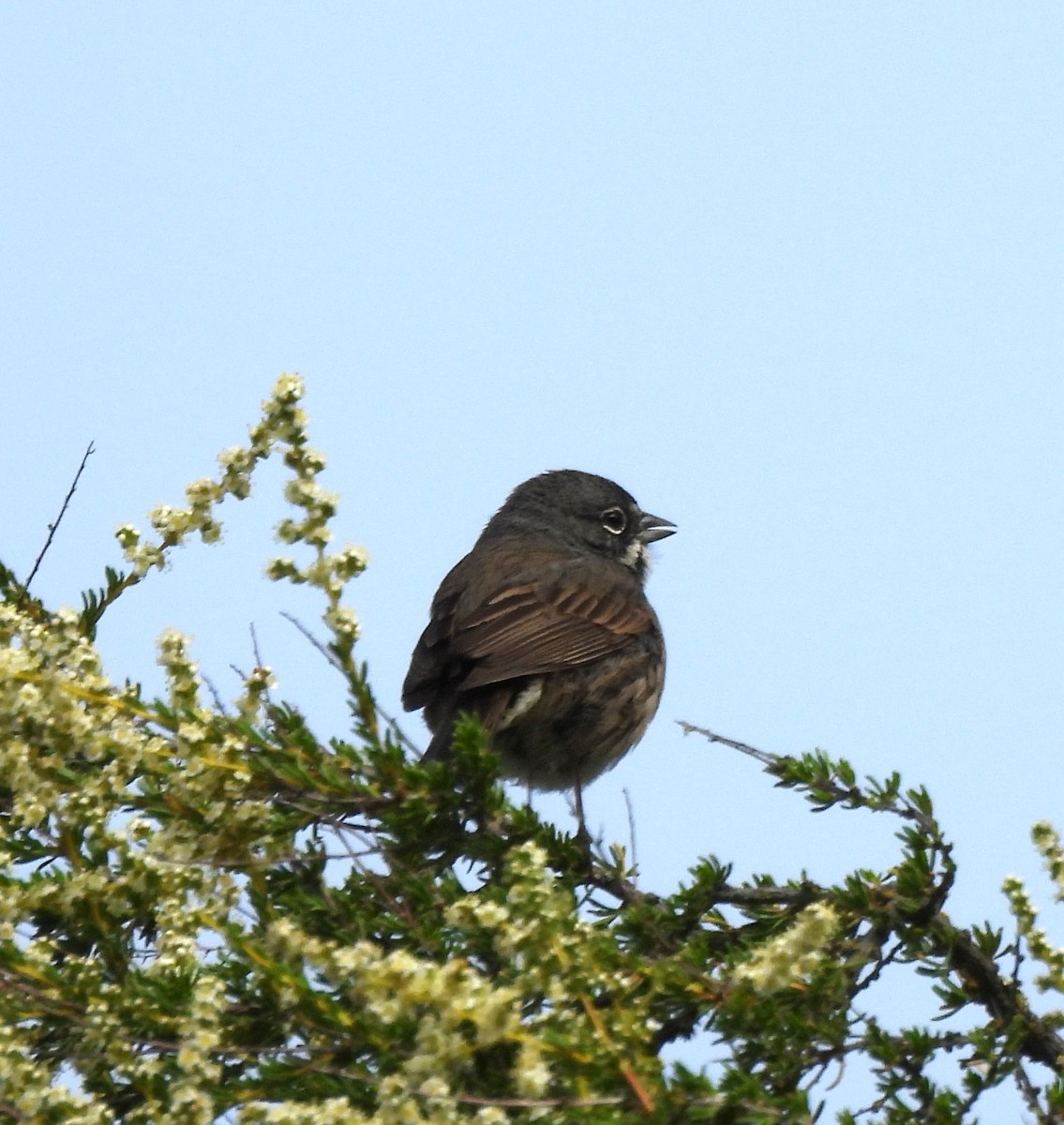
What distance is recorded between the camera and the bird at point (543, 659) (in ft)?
20.7

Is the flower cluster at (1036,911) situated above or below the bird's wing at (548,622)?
below

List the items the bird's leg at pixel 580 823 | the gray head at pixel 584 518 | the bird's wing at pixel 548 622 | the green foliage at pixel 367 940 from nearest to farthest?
the green foliage at pixel 367 940, the bird's leg at pixel 580 823, the bird's wing at pixel 548 622, the gray head at pixel 584 518

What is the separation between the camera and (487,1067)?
2.53 m

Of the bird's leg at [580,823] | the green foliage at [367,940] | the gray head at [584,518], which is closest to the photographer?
the green foliage at [367,940]

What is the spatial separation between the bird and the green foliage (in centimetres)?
167

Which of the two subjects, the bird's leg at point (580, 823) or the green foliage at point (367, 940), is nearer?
the green foliage at point (367, 940)

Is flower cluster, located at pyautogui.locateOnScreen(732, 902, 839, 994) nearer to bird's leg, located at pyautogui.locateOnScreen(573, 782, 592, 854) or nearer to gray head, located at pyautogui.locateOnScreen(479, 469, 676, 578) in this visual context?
bird's leg, located at pyautogui.locateOnScreen(573, 782, 592, 854)

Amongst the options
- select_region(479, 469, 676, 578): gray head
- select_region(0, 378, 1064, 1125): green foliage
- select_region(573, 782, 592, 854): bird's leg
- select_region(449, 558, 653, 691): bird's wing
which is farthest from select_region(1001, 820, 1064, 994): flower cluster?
select_region(479, 469, 676, 578): gray head

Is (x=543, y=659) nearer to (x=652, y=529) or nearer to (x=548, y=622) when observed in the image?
(x=548, y=622)

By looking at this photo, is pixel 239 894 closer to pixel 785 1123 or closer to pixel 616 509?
pixel 785 1123

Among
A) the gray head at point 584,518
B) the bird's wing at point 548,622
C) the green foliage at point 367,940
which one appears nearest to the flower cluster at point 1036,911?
the green foliage at point 367,940

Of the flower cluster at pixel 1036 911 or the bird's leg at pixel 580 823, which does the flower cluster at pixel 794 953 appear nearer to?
the flower cluster at pixel 1036 911

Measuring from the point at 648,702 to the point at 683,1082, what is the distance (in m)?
4.56

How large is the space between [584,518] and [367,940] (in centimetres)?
488
